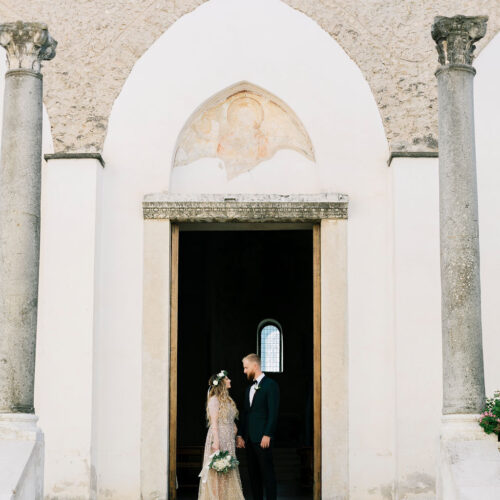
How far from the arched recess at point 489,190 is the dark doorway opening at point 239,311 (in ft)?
33.0

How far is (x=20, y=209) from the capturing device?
28.2 ft

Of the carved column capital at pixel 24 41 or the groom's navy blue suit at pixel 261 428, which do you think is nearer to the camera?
the carved column capital at pixel 24 41

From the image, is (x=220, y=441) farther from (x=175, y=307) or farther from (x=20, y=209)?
(x=20, y=209)

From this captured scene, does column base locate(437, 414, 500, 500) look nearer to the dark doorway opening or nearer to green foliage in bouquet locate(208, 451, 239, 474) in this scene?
green foliage in bouquet locate(208, 451, 239, 474)

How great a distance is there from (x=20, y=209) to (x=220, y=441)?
10.8 ft

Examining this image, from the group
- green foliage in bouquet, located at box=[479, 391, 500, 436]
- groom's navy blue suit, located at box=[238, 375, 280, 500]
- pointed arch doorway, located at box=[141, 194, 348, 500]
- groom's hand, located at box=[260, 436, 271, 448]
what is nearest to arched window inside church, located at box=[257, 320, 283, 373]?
pointed arch doorway, located at box=[141, 194, 348, 500]

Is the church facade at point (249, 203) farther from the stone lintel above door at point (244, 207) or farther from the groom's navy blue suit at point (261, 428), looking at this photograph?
the groom's navy blue suit at point (261, 428)

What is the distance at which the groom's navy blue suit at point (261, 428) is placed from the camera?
10.2 meters

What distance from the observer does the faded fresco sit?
1117 cm

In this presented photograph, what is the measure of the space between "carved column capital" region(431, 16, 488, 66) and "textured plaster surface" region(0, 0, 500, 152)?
7.16ft

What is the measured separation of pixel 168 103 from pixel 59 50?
1415mm

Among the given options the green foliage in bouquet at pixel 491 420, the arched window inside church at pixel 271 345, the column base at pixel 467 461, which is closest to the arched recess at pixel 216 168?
the column base at pixel 467 461

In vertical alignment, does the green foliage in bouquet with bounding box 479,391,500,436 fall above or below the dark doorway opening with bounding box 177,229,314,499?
below

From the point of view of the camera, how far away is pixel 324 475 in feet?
34.3
